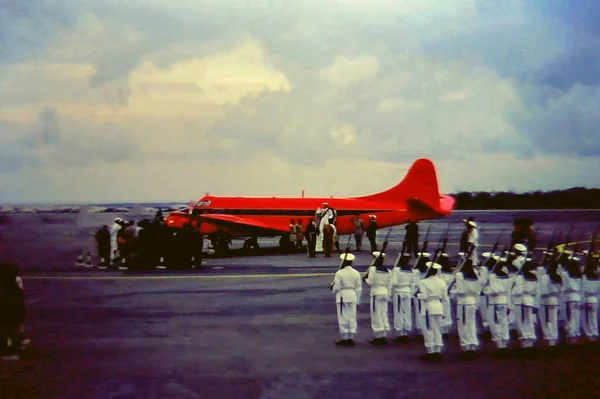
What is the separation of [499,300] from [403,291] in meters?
1.91

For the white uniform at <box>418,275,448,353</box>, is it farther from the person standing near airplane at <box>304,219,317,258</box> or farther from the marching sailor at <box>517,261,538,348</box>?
the person standing near airplane at <box>304,219,317,258</box>

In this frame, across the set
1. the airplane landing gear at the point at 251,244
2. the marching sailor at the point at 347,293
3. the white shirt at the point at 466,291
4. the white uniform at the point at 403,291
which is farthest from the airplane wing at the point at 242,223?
the white shirt at the point at 466,291

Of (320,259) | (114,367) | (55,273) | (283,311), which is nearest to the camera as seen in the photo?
(114,367)

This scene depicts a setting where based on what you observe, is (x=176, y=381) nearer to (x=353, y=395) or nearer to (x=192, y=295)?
(x=353, y=395)

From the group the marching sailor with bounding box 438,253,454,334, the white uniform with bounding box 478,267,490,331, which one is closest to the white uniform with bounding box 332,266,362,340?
the marching sailor with bounding box 438,253,454,334

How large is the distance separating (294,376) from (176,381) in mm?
1862

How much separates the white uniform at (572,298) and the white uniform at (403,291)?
297cm

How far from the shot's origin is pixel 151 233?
28.5m

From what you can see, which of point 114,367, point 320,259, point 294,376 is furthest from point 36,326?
point 320,259

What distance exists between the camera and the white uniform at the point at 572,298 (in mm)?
14250

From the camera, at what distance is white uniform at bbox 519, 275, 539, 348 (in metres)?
13.4

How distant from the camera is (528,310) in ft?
44.2

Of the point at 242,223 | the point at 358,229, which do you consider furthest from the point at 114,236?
the point at 358,229

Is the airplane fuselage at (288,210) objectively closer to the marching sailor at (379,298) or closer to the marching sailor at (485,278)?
the marching sailor at (379,298)
